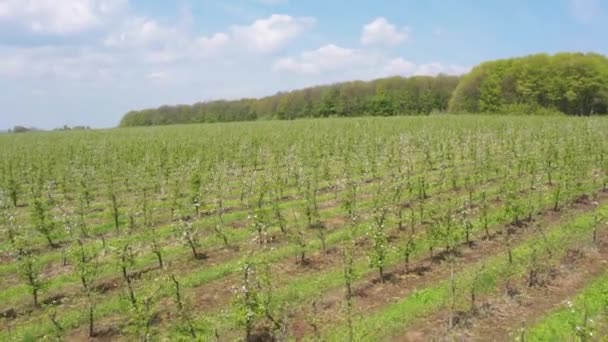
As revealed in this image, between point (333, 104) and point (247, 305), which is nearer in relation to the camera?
point (247, 305)

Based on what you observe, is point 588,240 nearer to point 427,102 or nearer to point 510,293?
point 510,293

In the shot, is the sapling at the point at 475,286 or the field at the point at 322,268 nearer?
the field at the point at 322,268

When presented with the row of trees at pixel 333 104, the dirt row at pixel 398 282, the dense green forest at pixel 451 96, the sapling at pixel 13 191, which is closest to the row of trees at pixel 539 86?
the dense green forest at pixel 451 96

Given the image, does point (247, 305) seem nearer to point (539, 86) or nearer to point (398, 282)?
point (398, 282)

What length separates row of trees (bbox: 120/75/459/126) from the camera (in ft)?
326

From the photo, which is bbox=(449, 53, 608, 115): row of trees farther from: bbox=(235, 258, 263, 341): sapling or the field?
bbox=(235, 258, 263, 341): sapling

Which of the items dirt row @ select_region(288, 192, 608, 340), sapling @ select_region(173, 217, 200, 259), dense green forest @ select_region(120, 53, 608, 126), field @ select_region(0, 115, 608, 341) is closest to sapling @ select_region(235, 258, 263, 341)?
field @ select_region(0, 115, 608, 341)

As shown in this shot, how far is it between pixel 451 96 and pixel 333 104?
2461cm

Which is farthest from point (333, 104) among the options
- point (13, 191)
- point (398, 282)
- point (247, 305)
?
point (247, 305)

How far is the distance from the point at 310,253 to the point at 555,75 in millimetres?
74001

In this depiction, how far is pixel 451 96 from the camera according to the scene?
9931cm

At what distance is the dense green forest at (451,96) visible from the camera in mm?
73625

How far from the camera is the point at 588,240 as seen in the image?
46.7 feet

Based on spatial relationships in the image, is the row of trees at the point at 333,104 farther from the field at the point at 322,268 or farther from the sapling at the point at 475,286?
the sapling at the point at 475,286
